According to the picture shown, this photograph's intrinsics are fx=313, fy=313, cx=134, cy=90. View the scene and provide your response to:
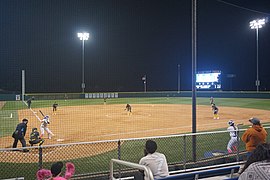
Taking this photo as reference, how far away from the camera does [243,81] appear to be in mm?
59250

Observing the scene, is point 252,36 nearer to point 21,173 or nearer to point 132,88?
point 132,88

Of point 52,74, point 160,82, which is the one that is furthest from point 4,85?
point 160,82

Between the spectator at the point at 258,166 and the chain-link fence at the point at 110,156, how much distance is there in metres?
4.70

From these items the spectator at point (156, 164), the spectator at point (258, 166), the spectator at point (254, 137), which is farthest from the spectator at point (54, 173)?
the spectator at point (254, 137)

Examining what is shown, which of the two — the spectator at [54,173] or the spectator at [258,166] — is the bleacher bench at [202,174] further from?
the spectator at [258,166]

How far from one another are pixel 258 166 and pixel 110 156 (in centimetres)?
877

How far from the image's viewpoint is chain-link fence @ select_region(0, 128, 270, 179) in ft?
28.4

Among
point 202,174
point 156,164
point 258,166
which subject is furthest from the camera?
point 202,174

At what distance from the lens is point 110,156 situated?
1130cm

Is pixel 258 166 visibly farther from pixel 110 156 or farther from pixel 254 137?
pixel 110 156

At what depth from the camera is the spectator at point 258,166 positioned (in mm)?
2895

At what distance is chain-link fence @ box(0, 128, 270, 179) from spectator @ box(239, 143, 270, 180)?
4.70 metres

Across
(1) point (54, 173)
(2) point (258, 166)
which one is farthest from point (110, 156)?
(2) point (258, 166)

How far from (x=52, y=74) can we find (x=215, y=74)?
29.3 meters
